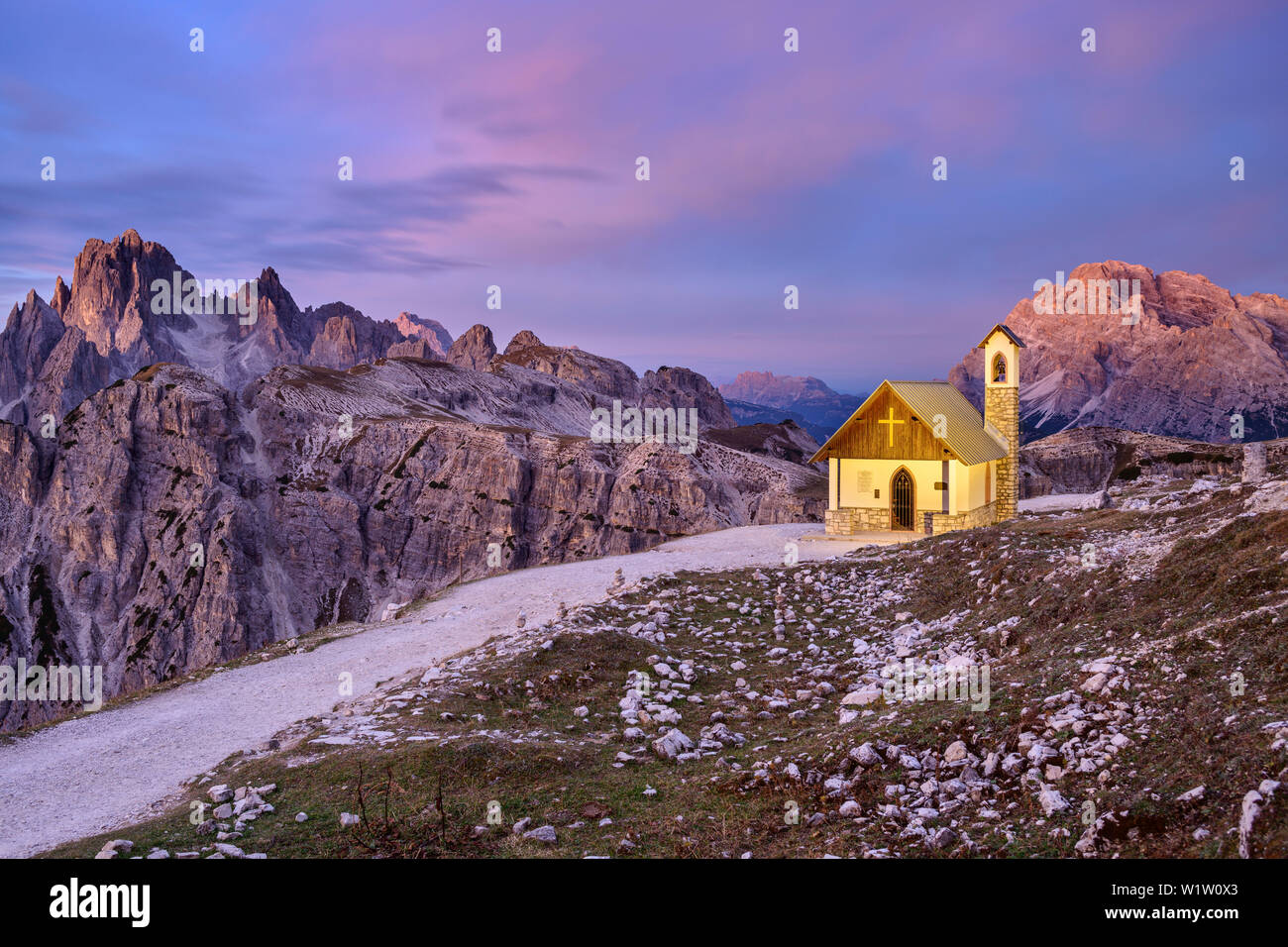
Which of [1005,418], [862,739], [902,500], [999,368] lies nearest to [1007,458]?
[1005,418]

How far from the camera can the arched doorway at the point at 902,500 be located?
4069 cm

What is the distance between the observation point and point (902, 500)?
41.2 meters

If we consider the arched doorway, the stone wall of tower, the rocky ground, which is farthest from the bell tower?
the rocky ground

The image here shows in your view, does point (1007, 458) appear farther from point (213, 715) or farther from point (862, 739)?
point (213, 715)

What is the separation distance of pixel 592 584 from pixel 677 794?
19.4 meters

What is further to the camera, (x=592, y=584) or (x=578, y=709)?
(x=592, y=584)

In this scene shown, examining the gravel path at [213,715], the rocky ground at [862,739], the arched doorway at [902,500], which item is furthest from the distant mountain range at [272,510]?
the rocky ground at [862,739]

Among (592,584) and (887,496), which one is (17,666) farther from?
(887,496)

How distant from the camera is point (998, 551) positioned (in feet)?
76.3

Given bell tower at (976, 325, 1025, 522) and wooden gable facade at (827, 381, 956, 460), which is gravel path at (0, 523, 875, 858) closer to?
wooden gable facade at (827, 381, 956, 460)

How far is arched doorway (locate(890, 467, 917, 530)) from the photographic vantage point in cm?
4069

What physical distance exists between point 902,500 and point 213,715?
33.6 meters

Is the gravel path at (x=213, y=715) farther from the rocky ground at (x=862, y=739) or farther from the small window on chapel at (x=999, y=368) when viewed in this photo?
the small window on chapel at (x=999, y=368)
